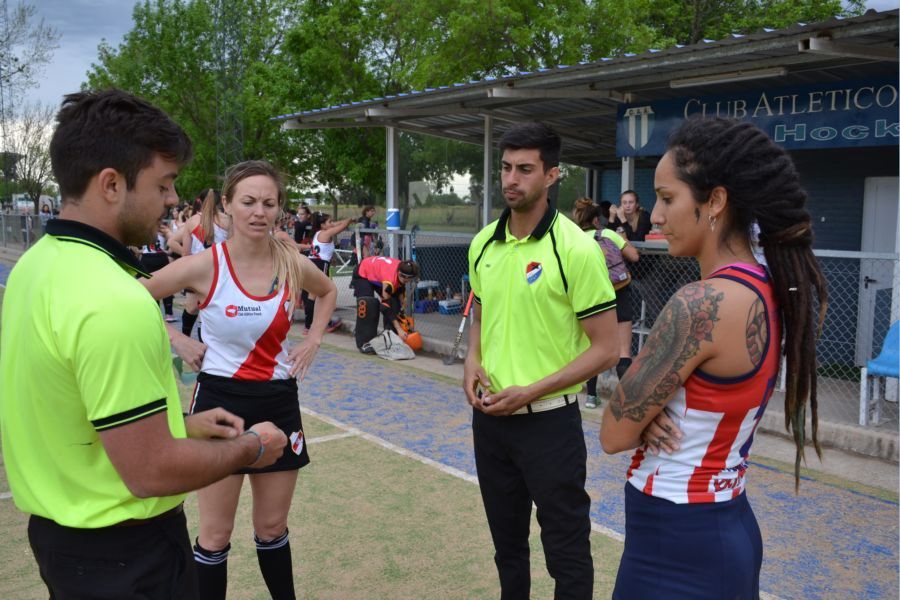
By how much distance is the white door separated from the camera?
28.9ft

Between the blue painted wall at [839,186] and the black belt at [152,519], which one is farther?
the blue painted wall at [839,186]

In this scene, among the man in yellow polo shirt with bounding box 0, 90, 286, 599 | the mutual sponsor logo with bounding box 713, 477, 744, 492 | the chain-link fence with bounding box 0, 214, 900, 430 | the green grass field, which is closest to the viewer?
the man in yellow polo shirt with bounding box 0, 90, 286, 599

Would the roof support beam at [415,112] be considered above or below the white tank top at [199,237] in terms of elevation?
above

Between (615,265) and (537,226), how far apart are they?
13.9 ft

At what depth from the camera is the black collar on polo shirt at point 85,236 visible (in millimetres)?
1814

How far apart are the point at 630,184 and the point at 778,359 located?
26.4 ft

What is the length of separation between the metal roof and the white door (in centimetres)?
174

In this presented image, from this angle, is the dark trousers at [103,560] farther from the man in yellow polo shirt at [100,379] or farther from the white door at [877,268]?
the white door at [877,268]

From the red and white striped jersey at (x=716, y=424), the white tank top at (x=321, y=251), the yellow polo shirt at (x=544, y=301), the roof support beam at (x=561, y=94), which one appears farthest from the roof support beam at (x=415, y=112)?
the red and white striped jersey at (x=716, y=424)

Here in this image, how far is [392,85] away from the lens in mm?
28938

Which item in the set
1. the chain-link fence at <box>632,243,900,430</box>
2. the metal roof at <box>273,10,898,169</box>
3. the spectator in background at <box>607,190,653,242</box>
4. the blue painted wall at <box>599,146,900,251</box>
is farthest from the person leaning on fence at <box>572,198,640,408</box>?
the blue painted wall at <box>599,146,900,251</box>

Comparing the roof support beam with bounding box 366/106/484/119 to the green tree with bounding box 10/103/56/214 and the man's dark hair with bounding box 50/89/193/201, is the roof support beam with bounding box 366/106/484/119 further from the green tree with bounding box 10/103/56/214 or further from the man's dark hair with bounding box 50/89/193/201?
the green tree with bounding box 10/103/56/214

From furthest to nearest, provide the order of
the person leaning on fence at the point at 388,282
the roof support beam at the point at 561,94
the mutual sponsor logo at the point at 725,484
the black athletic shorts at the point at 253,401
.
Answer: the person leaning on fence at the point at 388,282 → the roof support beam at the point at 561,94 → the black athletic shorts at the point at 253,401 → the mutual sponsor logo at the point at 725,484

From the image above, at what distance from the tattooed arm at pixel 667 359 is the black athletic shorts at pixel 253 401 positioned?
5.58 ft
